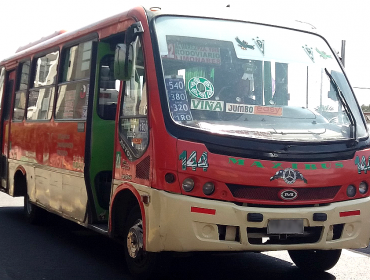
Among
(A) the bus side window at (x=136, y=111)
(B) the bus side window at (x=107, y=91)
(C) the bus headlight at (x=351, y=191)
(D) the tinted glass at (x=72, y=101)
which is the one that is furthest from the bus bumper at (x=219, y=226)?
(D) the tinted glass at (x=72, y=101)

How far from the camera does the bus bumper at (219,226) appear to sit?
6.09 meters

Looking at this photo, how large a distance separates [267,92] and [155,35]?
1.23 meters

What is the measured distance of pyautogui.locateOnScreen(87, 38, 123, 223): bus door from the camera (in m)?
8.07

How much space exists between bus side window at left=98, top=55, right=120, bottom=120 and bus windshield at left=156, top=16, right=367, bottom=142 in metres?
1.48

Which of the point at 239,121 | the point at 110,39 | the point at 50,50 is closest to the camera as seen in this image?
the point at 239,121

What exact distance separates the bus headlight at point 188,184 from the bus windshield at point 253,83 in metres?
0.48

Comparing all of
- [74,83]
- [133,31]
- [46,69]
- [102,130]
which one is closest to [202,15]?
[133,31]

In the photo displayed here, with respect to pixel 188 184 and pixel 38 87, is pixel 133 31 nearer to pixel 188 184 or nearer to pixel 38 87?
pixel 188 184

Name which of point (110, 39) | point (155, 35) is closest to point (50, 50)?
Answer: point (110, 39)

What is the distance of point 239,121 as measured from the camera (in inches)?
259

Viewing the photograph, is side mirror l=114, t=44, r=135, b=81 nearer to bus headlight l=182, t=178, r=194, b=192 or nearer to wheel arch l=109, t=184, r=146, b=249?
wheel arch l=109, t=184, r=146, b=249

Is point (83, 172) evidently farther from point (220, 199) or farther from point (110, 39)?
point (220, 199)

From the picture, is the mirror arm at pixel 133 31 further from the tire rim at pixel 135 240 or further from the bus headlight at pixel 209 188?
the tire rim at pixel 135 240

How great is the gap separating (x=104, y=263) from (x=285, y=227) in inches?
101
